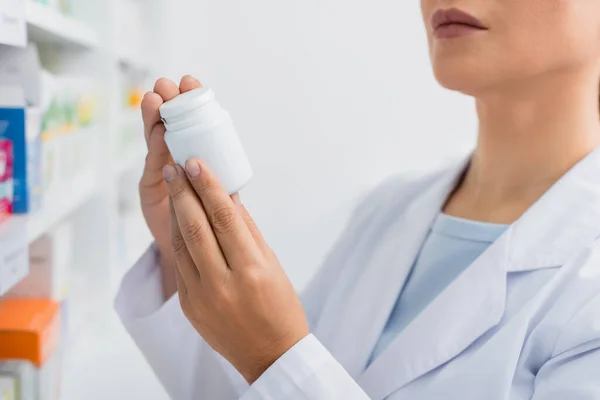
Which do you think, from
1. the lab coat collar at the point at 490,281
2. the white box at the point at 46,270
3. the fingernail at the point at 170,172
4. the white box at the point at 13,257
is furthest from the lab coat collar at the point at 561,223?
the white box at the point at 46,270

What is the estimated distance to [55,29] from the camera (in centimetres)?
93

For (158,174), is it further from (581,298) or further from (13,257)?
(581,298)

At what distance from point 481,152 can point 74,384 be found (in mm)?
794

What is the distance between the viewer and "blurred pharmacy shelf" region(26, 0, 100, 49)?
2.73ft

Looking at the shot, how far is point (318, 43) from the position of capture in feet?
6.27

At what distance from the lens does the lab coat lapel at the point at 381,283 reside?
79 cm

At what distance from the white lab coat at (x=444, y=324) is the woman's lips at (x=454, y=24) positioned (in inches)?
7.9

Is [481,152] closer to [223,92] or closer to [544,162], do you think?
[544,162]

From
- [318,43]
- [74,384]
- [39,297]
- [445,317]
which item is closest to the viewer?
[445,317]

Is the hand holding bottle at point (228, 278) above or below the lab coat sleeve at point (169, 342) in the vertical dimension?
above

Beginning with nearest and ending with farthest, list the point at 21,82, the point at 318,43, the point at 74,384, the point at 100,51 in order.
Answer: the point at 21,82
the point at 74,384
the point at 100,51
the point at 318,43

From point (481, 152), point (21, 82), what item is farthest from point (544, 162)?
point (21, 82)

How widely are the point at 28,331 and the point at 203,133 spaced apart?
13.4 inches

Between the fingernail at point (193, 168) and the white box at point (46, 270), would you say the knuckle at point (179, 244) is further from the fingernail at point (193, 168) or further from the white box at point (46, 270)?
the white box at point (46, 270)
